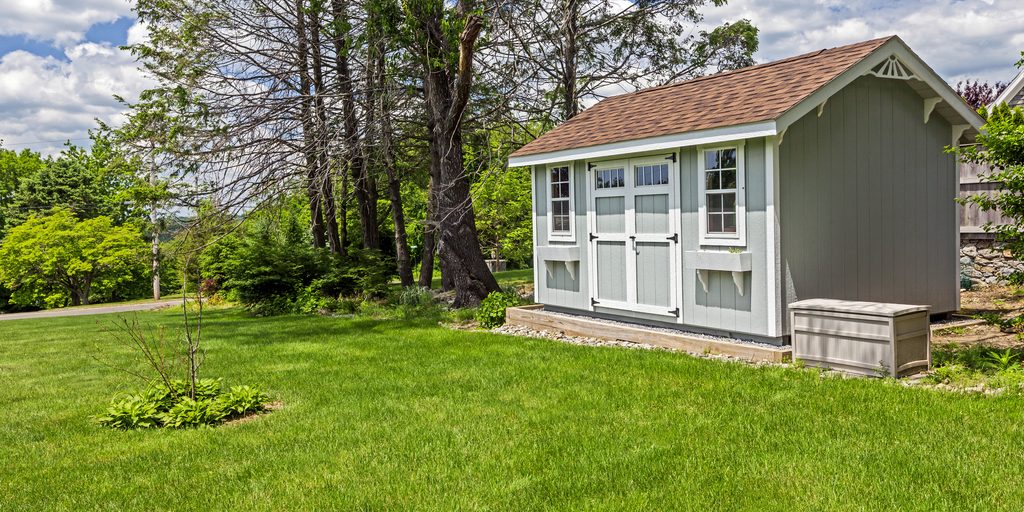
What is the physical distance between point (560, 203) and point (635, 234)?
1.74 m

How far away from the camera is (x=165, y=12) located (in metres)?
15.5

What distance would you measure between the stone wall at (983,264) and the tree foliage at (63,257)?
26409mm

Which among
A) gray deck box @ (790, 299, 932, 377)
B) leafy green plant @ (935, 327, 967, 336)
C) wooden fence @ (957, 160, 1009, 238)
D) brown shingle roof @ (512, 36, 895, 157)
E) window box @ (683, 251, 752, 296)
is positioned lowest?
leafy green plant @ (935, 327, 967, 336)

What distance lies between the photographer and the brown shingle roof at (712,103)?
27.0 ft

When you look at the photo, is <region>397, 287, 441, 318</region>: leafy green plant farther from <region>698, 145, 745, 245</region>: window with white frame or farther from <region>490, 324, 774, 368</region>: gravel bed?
<region>698, 145, 745, 245</region>: window with white frame

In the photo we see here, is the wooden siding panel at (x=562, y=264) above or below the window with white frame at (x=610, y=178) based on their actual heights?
below

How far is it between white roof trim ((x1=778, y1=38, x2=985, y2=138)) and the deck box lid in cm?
184

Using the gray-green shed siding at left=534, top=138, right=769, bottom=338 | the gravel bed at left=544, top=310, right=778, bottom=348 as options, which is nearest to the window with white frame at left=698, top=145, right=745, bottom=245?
the gray-green shed siding at left=534, top=138, right=769, bottom=338

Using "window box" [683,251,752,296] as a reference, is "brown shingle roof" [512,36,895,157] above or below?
above

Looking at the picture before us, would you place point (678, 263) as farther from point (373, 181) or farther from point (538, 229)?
point (373, 181)

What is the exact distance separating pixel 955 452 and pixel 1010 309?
23.9 feet

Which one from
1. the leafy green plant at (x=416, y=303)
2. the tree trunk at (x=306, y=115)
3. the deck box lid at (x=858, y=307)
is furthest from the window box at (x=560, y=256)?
the tree trunk at (x=306, y=115)

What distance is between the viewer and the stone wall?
42.5 feet

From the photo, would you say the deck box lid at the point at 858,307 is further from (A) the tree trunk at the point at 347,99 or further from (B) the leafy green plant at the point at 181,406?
(A) the tree trunk at the point at 347,99
